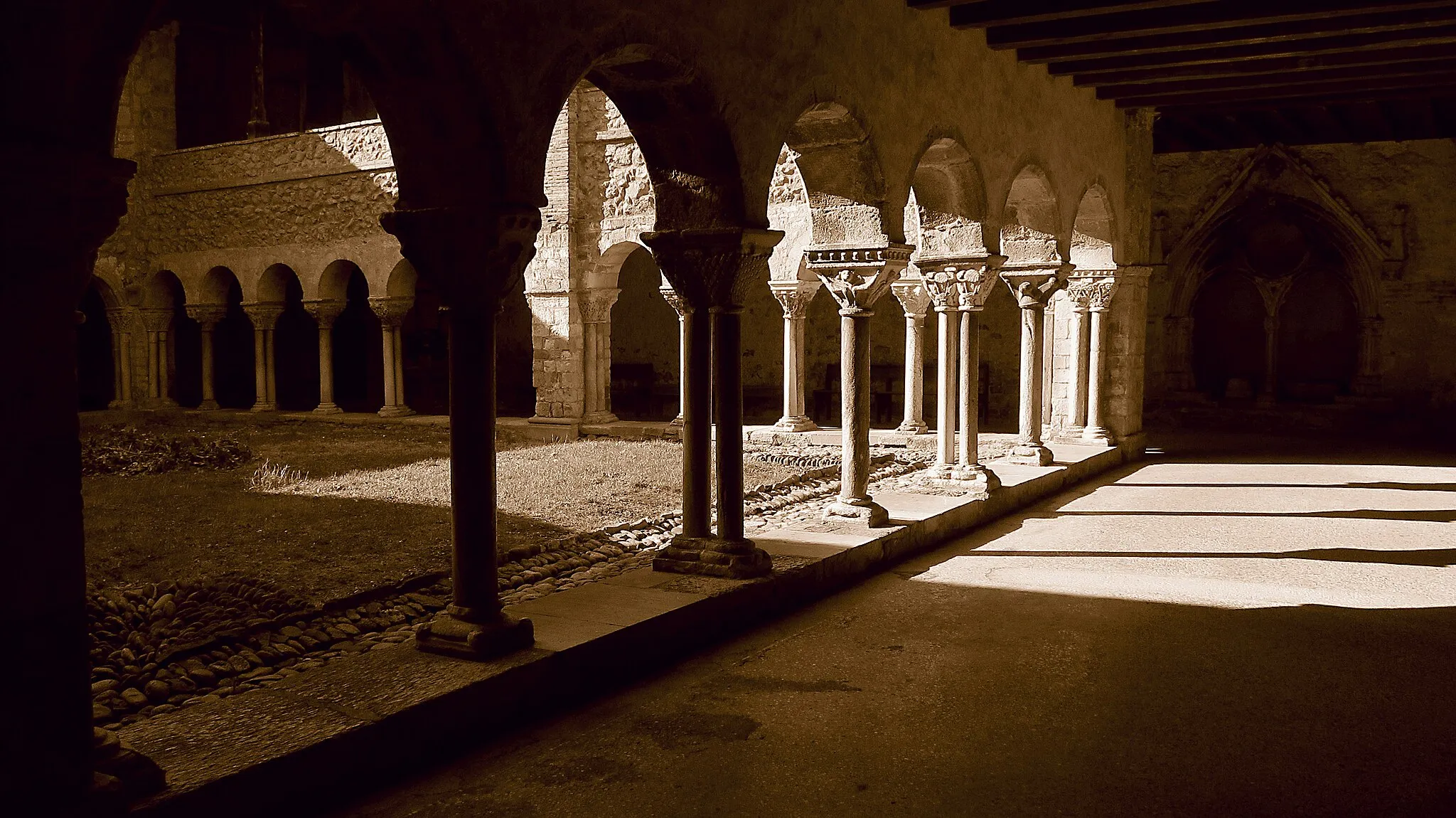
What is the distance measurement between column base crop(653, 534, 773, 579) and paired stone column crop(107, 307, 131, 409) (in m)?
14.8

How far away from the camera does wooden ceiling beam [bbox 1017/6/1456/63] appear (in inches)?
266

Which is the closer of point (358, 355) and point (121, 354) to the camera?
point (121, 354)

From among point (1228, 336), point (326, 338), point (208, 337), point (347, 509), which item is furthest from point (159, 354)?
point (1228, 336)

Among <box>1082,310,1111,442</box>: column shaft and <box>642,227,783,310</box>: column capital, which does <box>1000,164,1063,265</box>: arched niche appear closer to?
<box>1082,310,1111,442</box>: column shaft

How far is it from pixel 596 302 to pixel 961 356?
5919mm

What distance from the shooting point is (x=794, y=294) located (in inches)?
469

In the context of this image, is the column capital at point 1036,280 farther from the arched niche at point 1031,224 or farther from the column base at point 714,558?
the column base at point 714,558

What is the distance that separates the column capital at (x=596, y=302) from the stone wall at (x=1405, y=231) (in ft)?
29.4

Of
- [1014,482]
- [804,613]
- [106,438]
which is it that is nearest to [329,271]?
[106,438]

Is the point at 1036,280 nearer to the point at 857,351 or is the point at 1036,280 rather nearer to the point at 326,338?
the point at 857,351

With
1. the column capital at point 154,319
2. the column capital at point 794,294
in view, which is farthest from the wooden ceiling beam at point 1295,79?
the column capital at point 154,319

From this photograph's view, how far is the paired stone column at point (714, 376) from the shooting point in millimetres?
4805

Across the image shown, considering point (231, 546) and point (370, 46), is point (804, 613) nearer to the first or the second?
point (370, 46)

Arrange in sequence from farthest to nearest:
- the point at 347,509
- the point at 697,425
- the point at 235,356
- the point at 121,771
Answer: the point at 235,356 < the point at 347,509 < the point at 697,425 < the point at 121,771
